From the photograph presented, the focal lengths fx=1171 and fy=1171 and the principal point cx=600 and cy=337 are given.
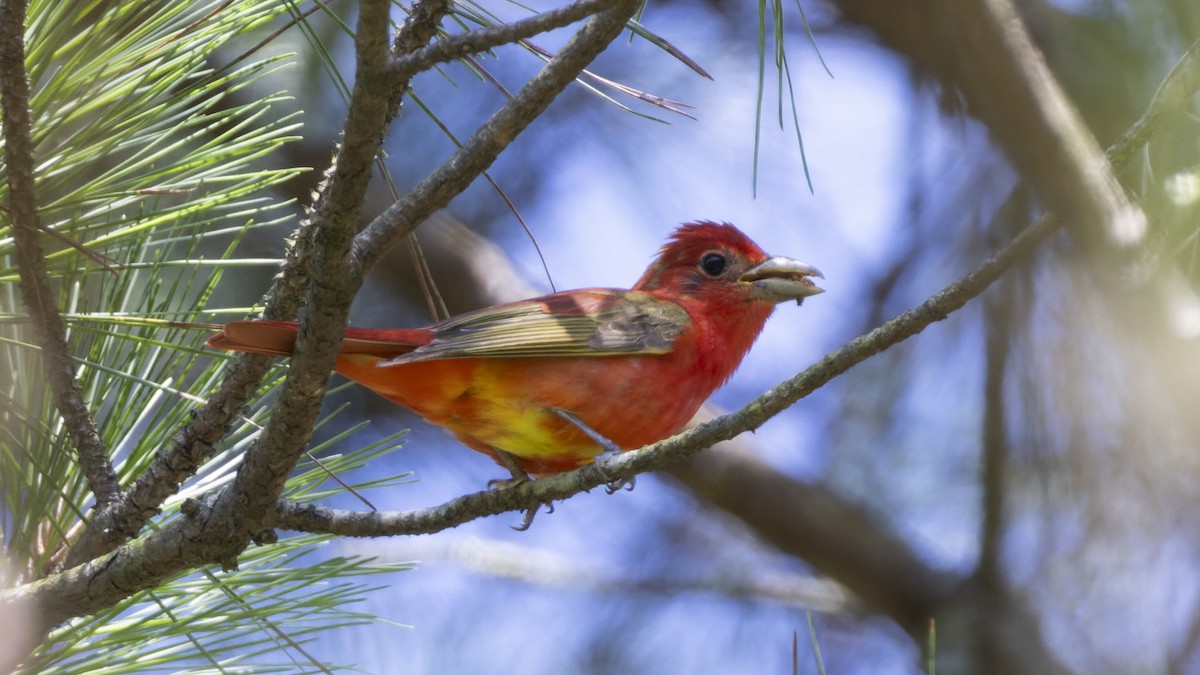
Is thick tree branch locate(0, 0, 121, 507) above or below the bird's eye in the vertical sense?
below

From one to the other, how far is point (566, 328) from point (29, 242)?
144 centimetres

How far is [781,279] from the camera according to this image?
3455 millimetres

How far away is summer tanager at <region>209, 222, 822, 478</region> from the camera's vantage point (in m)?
2.82

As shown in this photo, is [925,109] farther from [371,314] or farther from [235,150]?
[235,150]

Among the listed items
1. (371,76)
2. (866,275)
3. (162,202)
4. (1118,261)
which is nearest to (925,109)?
(866,275)

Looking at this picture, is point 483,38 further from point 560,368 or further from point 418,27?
point 560,368

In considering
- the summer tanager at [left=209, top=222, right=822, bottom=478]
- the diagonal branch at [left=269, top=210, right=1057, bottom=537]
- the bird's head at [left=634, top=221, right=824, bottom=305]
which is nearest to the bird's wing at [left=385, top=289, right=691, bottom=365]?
the summer tanager at [left=209, top=222, right=822, bottom=478]

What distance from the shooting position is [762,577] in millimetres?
4859

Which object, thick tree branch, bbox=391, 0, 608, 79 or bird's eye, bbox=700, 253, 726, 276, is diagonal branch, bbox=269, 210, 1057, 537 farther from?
bird's eye, bbox=700, 253, 726, 276

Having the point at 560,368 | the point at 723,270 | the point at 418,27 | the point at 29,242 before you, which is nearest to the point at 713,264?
the point at 723,270

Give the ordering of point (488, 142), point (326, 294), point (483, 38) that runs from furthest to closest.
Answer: point (326, 294)
point (488, 142)
point (483, 38)

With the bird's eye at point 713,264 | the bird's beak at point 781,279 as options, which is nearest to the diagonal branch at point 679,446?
the bird's beak at point 781,279

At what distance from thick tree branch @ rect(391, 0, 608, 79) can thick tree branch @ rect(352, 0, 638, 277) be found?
0.38ft

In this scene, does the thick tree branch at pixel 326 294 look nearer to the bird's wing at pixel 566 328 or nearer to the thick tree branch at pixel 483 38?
the thick tree branch at pixel 483 38
